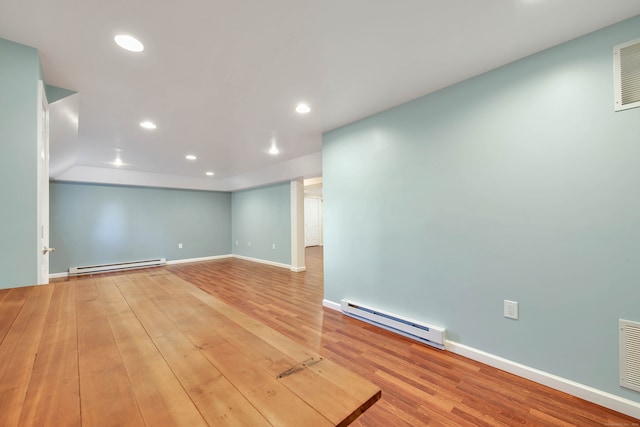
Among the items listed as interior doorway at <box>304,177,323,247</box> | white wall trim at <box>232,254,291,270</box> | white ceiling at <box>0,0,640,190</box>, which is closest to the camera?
white ceiling at <box>0,0,640,190</box>

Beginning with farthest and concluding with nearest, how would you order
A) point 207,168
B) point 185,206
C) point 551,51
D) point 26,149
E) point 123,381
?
1. point 185,206
2. point 207,168
3. point 551,51
4. point 26,149
5. point 123,381

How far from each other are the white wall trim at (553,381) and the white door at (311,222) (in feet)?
25.7

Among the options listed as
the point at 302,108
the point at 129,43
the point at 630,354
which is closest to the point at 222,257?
the point at 302,108

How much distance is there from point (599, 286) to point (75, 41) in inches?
145

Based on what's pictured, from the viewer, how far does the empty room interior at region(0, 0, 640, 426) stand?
2.34 feet

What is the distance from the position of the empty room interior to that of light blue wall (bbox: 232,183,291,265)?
9.75 ft

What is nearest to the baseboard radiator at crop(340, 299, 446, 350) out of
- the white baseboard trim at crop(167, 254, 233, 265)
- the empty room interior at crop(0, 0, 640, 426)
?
the empty room interior at crop(0, 0, 640, 426)

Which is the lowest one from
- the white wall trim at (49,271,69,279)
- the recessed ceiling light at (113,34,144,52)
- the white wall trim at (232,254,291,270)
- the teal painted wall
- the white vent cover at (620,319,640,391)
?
the white wall trim at (232,254,291,270)

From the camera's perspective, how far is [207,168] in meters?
5.59

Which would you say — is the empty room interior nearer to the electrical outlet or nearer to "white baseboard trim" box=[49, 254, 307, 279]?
the electrical outlet

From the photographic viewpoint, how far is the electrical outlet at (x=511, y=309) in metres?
1.86

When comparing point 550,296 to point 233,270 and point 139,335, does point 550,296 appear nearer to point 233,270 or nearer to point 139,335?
point 139,335

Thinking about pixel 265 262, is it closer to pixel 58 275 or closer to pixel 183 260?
pixel 183 260

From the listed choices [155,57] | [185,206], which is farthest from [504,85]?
[185,206]
